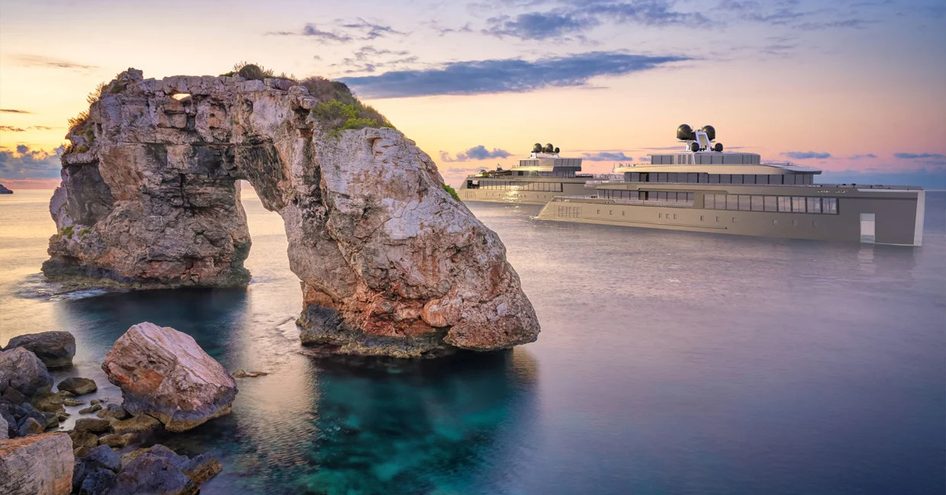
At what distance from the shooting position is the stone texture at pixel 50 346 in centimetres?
2950

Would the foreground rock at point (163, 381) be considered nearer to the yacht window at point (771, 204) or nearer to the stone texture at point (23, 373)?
the stone texture at point (23, 373)

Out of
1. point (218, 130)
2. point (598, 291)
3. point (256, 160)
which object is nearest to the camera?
point (256, 160)

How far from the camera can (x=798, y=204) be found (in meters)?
A: 79.3

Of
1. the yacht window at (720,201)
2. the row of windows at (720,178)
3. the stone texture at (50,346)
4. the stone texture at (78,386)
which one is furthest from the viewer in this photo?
the yacht window at (720,201)

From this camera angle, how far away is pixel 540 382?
2814cm

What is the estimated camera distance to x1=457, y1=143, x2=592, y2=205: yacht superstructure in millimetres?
139125

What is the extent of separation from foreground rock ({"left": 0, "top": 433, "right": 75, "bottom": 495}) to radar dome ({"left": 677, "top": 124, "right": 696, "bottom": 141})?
8866 centimetres

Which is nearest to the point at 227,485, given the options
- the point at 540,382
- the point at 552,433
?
the point at 552,433

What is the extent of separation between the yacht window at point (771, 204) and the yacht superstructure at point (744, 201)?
111 mm

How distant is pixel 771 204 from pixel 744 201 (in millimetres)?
3687

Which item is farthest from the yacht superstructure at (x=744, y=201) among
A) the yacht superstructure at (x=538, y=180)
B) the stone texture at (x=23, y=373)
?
the stone texture at (x=23, y=373)

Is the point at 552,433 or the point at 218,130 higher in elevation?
the point at 218,130

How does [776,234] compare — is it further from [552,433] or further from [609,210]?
[552,433]

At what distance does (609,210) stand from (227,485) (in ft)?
293
